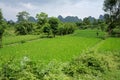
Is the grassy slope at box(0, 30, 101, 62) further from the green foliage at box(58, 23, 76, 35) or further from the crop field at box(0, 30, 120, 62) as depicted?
the green foliage at box(58, 23, 76, 35)

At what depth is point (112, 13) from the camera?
5303 centimetres

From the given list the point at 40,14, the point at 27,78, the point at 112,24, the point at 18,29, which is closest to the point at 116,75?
the point at 27,78

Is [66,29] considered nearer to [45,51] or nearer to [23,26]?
[23,26]

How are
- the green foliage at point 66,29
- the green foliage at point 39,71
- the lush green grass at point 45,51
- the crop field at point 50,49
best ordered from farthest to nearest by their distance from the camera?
the green foliage at point 66,29, the crop field at point 50,49, the lush green grass at point 45,51, the green foliage at point 39,71

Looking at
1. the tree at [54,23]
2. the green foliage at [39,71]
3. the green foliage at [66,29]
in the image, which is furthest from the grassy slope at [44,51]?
the green foliage at [66,29]

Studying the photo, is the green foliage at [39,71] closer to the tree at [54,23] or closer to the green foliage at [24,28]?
the tree at [54,23]

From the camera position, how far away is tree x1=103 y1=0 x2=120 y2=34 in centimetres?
5238

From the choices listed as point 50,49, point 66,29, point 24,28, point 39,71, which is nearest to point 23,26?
point 24,28

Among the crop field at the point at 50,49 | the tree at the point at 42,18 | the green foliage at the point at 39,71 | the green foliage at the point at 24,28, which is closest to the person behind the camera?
the green foliage at the point at 39,71

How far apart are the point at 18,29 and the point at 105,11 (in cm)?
2496

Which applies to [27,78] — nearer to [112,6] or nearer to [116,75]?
[116,75]

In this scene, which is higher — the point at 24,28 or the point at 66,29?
the point at 24,28

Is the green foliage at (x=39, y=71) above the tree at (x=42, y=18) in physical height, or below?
below

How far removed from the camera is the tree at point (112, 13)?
52375mm
